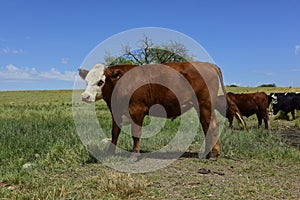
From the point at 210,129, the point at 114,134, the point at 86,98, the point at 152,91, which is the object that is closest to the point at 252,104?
the point at 210,129

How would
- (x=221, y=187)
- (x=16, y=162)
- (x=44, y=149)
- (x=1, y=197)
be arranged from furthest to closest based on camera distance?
(x=44, y=149), (x=16, y=162), (x=221, y=187), (x=1, y=197)

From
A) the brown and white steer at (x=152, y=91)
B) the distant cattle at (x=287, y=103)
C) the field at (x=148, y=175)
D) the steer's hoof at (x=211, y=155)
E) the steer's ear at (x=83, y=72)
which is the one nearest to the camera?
the field at (x=148, y=175)

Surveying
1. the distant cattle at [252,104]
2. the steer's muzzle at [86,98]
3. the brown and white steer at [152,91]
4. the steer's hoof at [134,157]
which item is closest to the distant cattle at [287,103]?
the distant cattle at [252,104]

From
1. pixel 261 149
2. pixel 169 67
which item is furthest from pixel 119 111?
pixel 261 149

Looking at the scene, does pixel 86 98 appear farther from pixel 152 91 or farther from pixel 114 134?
pixel 152 91

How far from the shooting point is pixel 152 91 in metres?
6.54

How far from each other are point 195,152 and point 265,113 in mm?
7300

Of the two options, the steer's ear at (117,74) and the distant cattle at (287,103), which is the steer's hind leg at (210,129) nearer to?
the steer's ear at (117,74)

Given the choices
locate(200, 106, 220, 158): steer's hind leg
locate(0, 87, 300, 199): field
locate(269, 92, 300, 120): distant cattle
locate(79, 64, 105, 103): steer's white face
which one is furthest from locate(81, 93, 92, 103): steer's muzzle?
locate(269, 92, 300, 120): distant cattle

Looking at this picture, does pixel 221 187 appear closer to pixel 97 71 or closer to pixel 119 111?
pixel 119 111

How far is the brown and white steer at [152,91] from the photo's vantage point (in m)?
6.40

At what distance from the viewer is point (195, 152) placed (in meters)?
7.45

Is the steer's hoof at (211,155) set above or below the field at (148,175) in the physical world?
above

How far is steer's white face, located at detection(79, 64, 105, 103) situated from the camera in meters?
6.13
